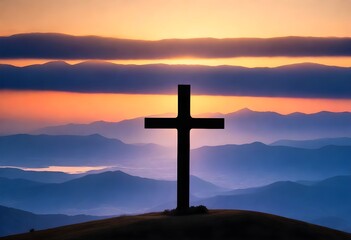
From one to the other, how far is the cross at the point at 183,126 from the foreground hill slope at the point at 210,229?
1.61 metres

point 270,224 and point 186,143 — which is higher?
point 186,143

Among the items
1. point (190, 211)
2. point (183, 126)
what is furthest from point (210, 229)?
point (183, 126)

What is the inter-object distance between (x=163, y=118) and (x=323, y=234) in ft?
27.5

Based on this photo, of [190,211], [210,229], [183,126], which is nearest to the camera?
[210,229]

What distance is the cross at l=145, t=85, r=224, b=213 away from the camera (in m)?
36.9

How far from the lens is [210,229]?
33156 millimetres

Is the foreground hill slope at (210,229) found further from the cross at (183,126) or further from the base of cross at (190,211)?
the cross at (183,126)

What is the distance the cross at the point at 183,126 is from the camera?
36.9 meters

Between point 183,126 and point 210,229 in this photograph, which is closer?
point 210,229

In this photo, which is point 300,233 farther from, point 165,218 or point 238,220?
point 165,218

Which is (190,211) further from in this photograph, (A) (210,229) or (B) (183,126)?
(B) (183,126)

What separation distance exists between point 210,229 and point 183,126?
583 cm

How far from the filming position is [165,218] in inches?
1364

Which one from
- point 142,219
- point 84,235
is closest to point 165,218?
point 142,219
